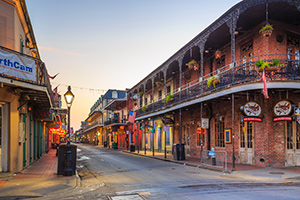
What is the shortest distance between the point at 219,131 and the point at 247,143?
304cm

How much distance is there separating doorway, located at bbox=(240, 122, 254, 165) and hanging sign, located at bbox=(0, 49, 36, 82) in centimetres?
1180

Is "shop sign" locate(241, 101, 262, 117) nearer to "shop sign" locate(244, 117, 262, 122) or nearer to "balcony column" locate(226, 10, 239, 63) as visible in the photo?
"shop sign" locate(244, 117, 262, 122)

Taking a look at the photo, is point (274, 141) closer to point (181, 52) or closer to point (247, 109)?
point (247, 109)

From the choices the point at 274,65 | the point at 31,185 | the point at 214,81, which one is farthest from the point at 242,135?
the point at 31,185

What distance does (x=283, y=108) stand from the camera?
1324 centimetres

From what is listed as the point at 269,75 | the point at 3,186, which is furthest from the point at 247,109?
the point at 3,186

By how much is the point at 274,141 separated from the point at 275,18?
21.8 ft

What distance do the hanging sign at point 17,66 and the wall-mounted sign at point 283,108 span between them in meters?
11.6

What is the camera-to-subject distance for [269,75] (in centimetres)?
1259

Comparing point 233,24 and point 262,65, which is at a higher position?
point 233,24

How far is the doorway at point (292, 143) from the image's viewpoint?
13.9 m

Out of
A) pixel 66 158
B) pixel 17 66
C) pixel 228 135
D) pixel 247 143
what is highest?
pixel 17 66

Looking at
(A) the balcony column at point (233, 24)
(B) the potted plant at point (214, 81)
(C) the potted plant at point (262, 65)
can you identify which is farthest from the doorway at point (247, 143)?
(A) the balcony column at point (233, 24)

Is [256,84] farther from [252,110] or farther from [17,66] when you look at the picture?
[17,66]
